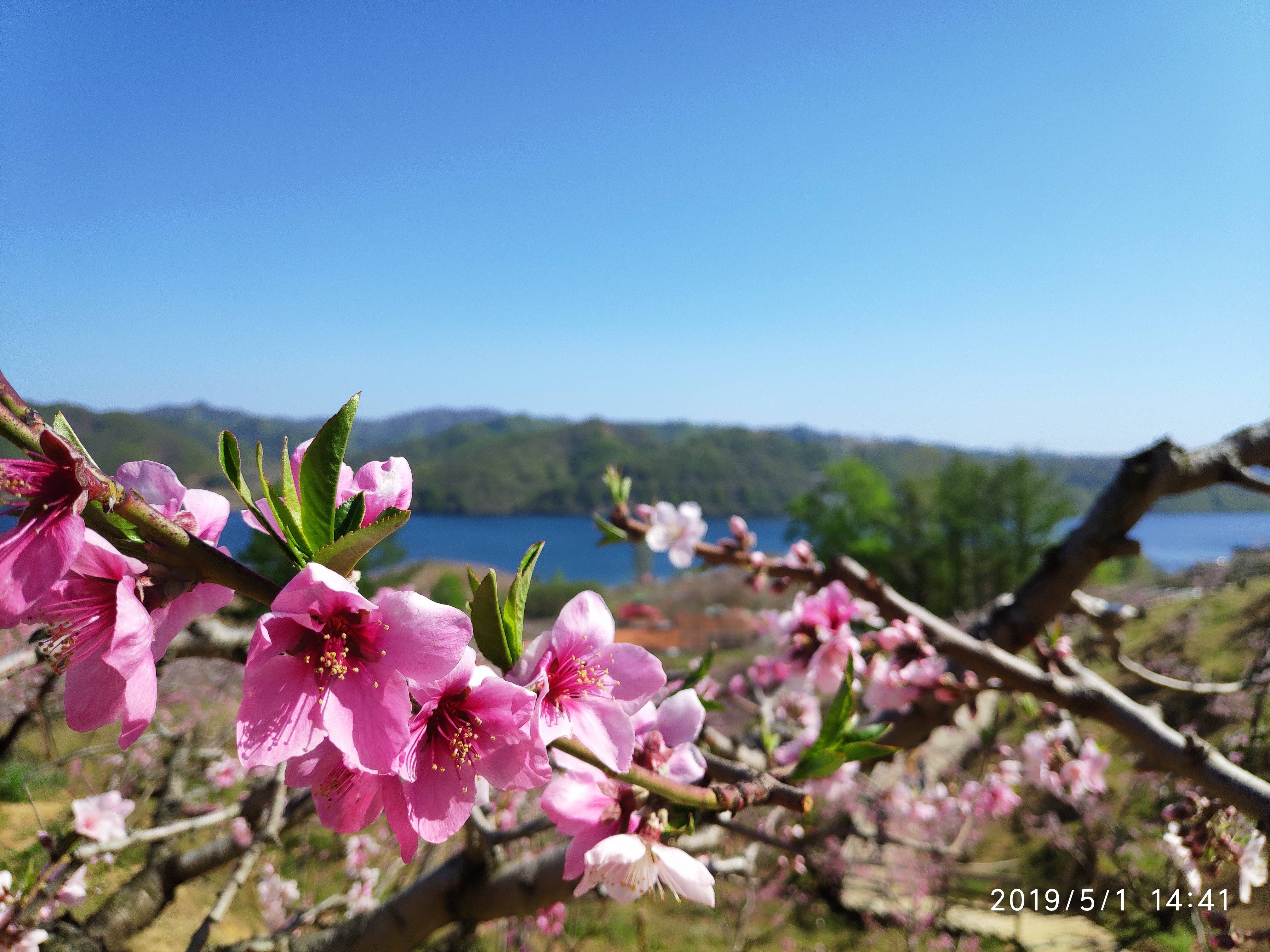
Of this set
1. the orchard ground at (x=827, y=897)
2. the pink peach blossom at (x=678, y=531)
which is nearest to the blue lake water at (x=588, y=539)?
the orchard ground at (x=827, y=897)

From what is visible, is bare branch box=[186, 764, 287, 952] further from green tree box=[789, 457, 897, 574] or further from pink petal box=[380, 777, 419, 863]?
green tree box=[789, 457, 897, 574]

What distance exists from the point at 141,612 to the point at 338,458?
0.61ft

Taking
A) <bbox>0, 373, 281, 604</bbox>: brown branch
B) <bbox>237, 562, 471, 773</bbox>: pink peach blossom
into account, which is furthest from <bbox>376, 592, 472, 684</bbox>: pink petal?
<bbox>0, 373, 281, 604</bbox>: brown branch

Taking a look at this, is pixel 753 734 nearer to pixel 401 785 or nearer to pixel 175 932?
pixel 401 785

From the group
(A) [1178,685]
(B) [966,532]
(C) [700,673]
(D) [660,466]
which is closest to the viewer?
(C) [700,673]

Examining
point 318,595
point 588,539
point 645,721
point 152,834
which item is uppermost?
point 318,595

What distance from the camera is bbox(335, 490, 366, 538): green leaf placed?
23.1 inches

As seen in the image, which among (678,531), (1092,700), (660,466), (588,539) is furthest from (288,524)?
(660,466)

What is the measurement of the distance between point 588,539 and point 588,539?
13 centimetres

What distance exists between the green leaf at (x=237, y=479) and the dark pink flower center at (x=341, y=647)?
0.09 metres

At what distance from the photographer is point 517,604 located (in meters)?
0.67

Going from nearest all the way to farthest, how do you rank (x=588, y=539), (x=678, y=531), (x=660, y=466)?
1. (x=678, y=531)
2. (x=588, y=539)
3. (x=660, y=466)

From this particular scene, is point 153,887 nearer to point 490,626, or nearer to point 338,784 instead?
point 338,784

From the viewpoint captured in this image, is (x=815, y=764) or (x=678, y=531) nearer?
(x=815, y=764)
